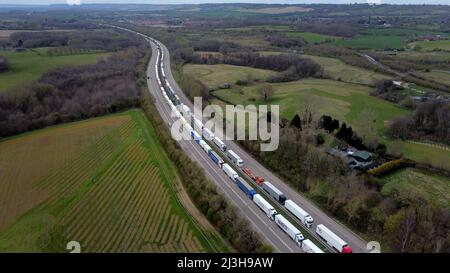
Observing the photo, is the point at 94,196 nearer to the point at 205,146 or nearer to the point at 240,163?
the point at 205,146

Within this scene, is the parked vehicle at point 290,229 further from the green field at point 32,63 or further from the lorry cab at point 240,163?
the green field at point 32,63

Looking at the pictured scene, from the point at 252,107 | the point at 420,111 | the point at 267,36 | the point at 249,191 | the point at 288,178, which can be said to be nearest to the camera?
the point at 249,191

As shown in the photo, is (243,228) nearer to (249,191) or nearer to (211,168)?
(249,191)

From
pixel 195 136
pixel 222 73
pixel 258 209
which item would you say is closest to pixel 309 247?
pixel 258 209

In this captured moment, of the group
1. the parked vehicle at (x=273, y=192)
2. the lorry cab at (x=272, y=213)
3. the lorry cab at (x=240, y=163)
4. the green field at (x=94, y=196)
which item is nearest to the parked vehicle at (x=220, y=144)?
the lorry cab at (x=240, y=163)
